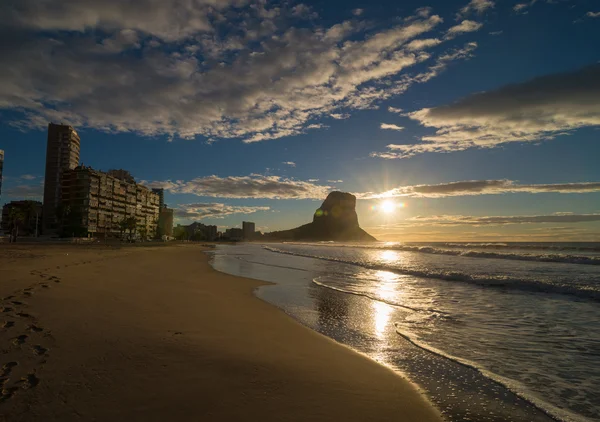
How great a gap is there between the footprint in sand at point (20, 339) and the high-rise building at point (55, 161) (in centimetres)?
16719

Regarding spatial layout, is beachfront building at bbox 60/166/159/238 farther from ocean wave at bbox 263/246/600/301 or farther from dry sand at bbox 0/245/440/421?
dry sand at bbox 0/245/440/421

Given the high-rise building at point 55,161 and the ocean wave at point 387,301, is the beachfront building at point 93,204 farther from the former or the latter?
the ocean wave at point 387,301

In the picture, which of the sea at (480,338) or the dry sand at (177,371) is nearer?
the dry sand at (177,371)

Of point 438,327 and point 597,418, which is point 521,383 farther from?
point 438,327

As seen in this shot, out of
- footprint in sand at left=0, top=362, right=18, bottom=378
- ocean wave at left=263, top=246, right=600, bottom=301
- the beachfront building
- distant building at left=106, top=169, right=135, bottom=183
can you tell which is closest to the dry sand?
footprint in sand at left=0, top=362, right=18, bottom=378

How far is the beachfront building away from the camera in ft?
379

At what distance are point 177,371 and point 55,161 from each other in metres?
176

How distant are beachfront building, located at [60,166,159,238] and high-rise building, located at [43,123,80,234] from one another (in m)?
21.6

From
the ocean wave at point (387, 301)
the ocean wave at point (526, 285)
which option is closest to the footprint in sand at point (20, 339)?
the ocean wave at point (387, 301)

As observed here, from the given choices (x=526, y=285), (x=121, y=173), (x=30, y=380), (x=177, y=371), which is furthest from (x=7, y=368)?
(x=121, y=173)

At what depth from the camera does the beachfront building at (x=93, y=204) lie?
379 ft

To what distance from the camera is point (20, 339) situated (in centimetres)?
562

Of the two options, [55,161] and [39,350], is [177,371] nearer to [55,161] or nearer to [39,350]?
[39,350]

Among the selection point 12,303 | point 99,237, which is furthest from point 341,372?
point 99,237
